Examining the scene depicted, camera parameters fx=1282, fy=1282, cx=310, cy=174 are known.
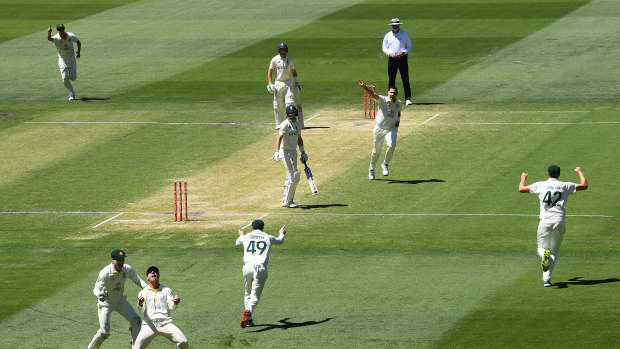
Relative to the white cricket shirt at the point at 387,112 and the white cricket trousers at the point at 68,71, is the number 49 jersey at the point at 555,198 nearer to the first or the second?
the white cricket shirt at the point at 387,112

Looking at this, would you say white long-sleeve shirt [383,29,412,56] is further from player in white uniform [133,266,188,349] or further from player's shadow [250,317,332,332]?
player in white uniform [133,266,188,349]

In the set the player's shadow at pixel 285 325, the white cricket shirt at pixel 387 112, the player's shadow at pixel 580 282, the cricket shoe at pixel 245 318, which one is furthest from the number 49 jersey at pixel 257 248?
the white cricket shirt at pixel 387 112

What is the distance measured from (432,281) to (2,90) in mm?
25057

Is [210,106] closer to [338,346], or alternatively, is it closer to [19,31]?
[19,31]

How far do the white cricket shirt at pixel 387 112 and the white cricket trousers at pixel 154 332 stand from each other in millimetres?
12663

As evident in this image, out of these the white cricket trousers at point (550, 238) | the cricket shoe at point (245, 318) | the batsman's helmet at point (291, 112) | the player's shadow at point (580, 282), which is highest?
the batsman's helmet at point (291, 112)

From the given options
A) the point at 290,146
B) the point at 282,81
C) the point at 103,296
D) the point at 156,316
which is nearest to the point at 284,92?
the point at 282,81

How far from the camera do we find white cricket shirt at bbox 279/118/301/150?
27719mm

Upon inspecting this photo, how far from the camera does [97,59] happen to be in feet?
161

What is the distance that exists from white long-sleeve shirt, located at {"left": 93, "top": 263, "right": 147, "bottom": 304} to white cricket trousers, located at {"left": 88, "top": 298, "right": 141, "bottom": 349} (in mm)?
82

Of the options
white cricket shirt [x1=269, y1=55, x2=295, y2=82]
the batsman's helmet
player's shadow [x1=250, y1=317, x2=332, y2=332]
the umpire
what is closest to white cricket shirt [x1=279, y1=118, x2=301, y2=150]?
the batsman's helmet

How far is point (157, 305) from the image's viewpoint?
18.9m

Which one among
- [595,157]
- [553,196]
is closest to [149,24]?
[595,157]

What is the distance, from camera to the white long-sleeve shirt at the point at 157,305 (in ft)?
61.6
